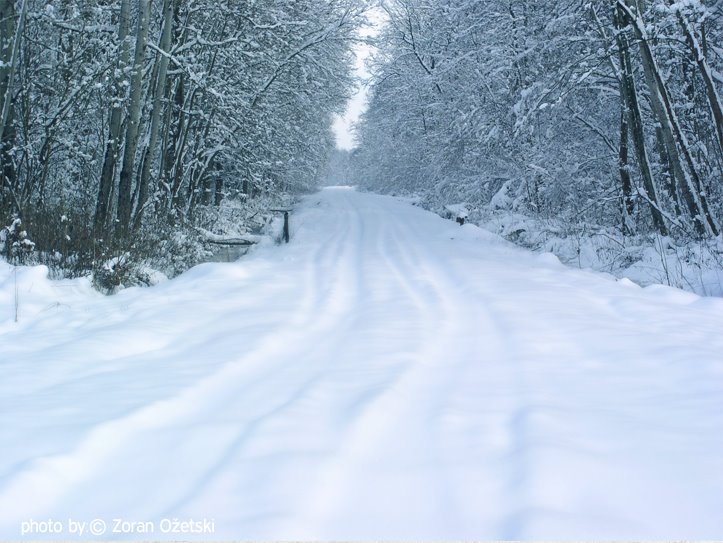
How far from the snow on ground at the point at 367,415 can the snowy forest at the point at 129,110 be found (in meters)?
1.85

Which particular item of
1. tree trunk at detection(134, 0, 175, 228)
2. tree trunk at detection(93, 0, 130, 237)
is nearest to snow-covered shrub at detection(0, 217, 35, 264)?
tree trunk at detection(93, 0, 130, 237)

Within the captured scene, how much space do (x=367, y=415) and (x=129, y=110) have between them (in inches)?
314

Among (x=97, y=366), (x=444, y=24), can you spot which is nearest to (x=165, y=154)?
(x=97, y=366)

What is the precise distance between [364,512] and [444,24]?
2272cm

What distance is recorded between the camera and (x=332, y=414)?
2738 mm

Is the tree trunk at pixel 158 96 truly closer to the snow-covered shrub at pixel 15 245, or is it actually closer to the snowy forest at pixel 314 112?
the snowy forest at pixel 314 112

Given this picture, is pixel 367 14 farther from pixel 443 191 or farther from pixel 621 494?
pixel 621 494

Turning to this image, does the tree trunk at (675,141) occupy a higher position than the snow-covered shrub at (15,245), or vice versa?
the tree trunk at (675,141)

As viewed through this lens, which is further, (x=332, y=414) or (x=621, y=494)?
(x=332, y=414)

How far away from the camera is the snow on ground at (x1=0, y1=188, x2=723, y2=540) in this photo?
6.18 feet

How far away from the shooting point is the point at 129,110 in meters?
8.60

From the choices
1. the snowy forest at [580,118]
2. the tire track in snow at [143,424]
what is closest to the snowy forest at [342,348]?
the tire track in snow at [143,424]

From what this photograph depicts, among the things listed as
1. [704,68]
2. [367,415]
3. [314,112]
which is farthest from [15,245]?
[314,112]

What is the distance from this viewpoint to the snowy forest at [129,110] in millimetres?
7376
